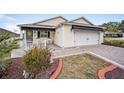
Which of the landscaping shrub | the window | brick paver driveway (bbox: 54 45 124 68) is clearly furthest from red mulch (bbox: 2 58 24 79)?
the window

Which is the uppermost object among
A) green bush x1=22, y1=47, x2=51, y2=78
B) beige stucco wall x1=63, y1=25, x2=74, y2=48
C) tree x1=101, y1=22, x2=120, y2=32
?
tree x1=101, y1=22, x2=120, y2=32

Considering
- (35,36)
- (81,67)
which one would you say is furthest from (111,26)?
(35,36)

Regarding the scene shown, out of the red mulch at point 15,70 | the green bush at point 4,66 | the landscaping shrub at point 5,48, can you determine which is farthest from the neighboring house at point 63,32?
the green bush at point 4,66

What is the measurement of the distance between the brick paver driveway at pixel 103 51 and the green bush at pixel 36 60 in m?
0.51

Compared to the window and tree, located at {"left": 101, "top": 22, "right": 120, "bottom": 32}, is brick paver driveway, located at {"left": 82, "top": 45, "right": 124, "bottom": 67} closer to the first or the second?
tree, located at {"left": 101, "top": 22, "right": 120, "bottom": 32}

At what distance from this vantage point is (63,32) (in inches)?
225

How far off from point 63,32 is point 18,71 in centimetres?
229

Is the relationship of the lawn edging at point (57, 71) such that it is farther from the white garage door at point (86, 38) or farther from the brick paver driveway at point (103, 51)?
the white garage door at point (86, 38)

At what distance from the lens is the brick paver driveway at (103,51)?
12.9 ft

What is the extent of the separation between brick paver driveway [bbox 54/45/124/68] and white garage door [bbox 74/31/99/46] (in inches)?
5.9

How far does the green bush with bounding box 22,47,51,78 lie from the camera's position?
364 cm
